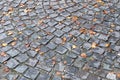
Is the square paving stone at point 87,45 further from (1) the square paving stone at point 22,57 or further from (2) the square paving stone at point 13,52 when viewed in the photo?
(2) the square paving stone at point 13,52

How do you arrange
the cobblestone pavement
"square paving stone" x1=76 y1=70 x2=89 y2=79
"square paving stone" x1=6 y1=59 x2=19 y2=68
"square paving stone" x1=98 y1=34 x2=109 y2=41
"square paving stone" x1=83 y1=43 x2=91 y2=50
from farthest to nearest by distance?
"square paving stone" x1=98 y1=34 x2=109 y2=41 < "square paving stone" x1=83 y1=43 x2=91 y2=50 < "square paving stone" x1=6 y1=59 x2=19 y2=68 < the cobblestone pavement < "square paving stone" x1=76 y1=70 x2=89 y2=79

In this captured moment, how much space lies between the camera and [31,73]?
15.6 feet

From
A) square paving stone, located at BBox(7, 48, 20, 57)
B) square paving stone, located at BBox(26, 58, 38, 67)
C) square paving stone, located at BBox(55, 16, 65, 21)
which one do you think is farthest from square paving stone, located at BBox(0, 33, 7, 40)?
square paving stone, located at BBox(55, 16, 65, 21)

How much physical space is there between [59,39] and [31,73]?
1.12 m

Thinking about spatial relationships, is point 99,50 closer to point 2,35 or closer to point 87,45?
point 87,45

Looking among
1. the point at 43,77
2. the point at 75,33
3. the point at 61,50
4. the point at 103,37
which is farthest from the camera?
the point at 75,33

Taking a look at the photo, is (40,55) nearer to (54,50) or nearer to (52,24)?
(54,50)

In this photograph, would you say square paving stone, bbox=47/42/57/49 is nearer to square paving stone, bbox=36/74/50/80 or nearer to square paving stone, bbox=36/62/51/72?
square paving stone, bbox=36/62/51/72

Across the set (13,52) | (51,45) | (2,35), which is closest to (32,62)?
(13,52)

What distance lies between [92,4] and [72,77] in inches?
101

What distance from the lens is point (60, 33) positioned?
5680mm

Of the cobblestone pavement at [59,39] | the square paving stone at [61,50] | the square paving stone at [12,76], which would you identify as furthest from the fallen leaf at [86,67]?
the square paving stone at [12,76]

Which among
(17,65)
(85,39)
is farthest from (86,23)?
(17,65)

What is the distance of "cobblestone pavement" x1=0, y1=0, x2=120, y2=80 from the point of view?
15.7 ft
